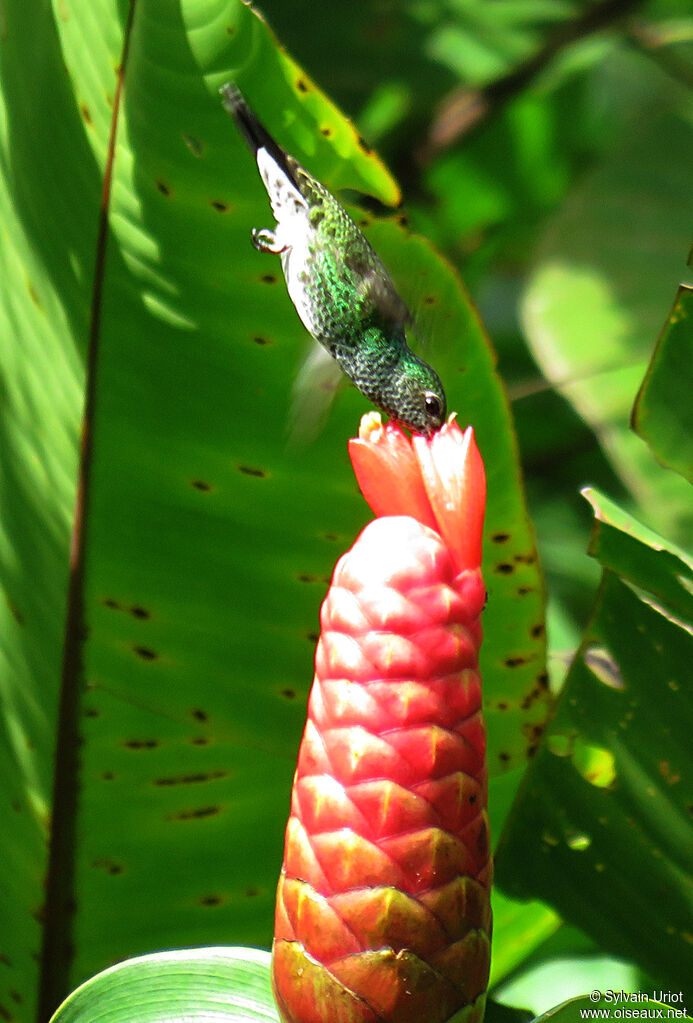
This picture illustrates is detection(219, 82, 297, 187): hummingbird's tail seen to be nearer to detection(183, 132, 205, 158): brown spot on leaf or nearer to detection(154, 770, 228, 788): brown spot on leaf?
detection(183, 132, 205, 158): brown spot on leaf

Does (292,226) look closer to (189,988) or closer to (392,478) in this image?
(392,478)

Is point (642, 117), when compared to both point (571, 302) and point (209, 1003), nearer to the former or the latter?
point (571, 302)

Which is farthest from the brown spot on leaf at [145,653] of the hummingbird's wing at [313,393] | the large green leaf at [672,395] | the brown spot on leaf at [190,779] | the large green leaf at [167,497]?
the large green leaf at [672,395]

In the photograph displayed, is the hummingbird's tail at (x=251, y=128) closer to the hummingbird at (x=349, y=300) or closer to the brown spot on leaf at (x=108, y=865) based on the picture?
the hummingbird at (x=349, y=300)

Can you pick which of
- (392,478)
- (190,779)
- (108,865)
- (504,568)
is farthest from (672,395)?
(108,865)

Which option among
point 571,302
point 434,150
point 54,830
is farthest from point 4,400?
point 434,150

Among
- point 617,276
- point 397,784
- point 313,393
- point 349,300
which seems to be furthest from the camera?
point 617,276

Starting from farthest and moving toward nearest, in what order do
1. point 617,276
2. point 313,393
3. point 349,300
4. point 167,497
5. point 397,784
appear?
point 617,276
point 167,497
point 313,393
point 349,300
point 397,784

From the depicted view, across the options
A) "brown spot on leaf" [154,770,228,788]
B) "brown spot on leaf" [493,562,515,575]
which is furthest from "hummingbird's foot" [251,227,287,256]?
"brown spot on leaf" [154,770,228,788]
